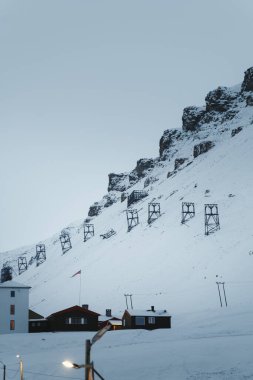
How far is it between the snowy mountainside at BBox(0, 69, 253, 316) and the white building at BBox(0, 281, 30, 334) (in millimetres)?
22802

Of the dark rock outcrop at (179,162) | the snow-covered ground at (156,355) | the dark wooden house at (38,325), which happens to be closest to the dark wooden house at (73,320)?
the dark wooden house at (38,325)

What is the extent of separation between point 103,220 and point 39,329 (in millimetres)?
119399

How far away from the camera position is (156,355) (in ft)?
123

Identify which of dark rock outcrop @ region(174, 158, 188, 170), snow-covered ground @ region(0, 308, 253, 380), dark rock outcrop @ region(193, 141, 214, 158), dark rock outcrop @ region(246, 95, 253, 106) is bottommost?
snow-covered ground @ region(0, 308, 253, 380)

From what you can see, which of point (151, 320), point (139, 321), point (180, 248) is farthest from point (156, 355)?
point (180, 248)

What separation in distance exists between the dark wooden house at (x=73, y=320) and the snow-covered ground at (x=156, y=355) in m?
9.73

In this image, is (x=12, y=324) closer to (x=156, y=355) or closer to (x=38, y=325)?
(x=38, y=325)

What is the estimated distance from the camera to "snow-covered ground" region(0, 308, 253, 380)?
32.5 meters

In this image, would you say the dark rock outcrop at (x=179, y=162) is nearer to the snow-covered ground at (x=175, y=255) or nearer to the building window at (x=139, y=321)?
the snow-covered ground at (x=175, y=255)

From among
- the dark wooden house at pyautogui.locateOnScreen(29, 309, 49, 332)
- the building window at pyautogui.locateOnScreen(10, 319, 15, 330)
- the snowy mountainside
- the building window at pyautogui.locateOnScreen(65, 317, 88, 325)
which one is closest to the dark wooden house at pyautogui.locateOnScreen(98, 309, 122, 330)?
the building window at pyautogui.locateOnScreen(65, 317, 88, 325)

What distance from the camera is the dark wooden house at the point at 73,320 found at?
2640 inches

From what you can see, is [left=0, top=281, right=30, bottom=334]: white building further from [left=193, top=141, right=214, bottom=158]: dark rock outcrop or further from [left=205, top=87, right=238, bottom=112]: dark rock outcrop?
[left=205, top=87, right=238, bottom=112]: dark rock outcrop

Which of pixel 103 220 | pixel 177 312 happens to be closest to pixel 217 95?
pixel 103 220

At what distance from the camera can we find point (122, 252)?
4904 inches
